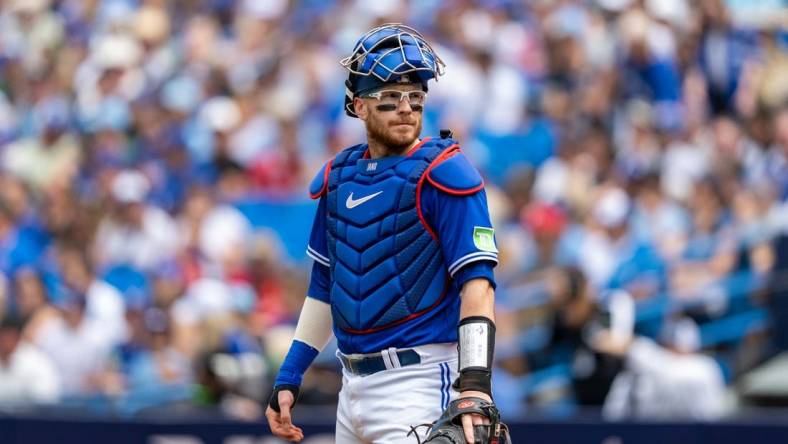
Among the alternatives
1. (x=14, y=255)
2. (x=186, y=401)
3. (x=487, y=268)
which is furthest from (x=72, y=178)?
(x=487, y=268)

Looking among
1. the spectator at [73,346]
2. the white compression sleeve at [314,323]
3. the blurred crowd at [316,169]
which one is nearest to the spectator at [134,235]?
the blurred crowd at [316,169]

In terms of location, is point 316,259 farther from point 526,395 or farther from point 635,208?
point 635,208

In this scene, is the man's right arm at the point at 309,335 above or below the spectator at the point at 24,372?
below

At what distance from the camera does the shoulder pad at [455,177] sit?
4.61 m

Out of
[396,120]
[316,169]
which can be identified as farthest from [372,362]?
[316,169]

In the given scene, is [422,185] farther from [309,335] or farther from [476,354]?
[309,335]

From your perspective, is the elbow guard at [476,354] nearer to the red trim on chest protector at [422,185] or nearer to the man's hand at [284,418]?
the red trim on chest protector at [422,185]

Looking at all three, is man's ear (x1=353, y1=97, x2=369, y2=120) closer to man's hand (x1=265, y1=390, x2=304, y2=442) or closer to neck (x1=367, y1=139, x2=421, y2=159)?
neck (x1=367, y1=139, x2=421, y2=159)

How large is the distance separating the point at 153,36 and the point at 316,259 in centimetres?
948

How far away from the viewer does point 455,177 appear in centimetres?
462

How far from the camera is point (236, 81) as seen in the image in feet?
43.9

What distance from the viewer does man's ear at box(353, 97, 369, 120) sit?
16.0 feet

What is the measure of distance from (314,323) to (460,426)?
3.44 feet

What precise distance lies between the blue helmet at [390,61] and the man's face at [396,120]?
0.04 meters
